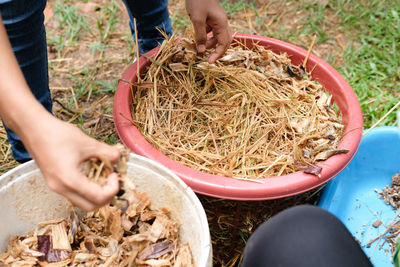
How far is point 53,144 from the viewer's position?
28.8 inches

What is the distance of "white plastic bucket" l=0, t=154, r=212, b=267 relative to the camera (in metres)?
1.08

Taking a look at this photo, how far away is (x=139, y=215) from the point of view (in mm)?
1250

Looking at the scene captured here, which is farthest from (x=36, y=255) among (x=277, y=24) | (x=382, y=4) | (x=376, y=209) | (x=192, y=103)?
(x=382, y=4)

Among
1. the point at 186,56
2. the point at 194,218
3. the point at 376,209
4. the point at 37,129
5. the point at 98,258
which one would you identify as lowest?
the point at 376,209

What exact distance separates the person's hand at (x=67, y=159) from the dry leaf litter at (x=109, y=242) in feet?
1.21

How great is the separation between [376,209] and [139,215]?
42.3 inches

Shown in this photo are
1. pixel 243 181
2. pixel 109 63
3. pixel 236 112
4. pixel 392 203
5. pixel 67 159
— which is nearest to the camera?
pixel 67 159

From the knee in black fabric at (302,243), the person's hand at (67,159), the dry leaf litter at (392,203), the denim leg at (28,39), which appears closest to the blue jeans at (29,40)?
the denim leg at (28,39)

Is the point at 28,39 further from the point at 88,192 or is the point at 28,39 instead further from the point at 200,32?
the point at 88,192

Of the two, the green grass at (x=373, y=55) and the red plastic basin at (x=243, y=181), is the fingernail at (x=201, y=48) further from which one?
the green grass at (x=373, y=55)

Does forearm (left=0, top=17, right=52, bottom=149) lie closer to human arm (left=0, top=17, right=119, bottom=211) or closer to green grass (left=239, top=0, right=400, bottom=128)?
human arm (left=0, top=17, right=119, bottom=211)

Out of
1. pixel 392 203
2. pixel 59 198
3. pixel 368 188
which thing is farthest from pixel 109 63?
pixel 392 203

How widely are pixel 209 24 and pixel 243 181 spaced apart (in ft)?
2.06

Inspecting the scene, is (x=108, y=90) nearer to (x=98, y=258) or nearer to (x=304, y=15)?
(x=98, y=258)
